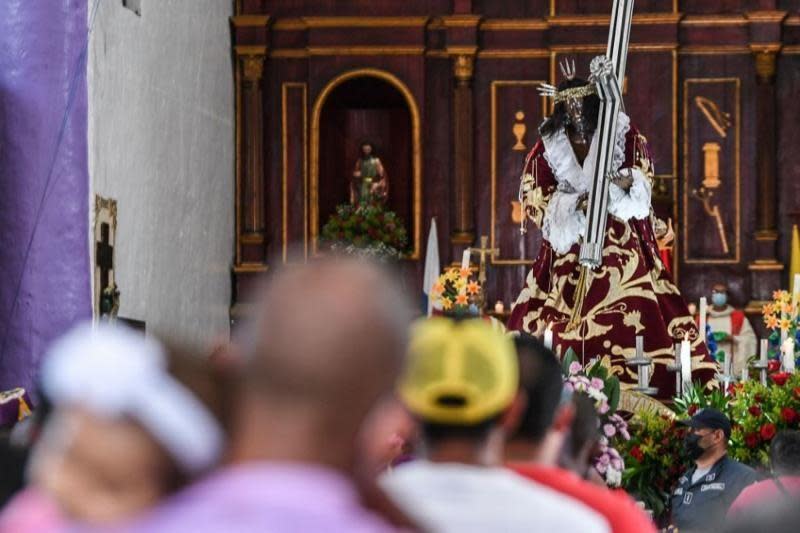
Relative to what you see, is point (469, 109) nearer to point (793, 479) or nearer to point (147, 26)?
point (147, 26)

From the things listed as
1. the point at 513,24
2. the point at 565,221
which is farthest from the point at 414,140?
the point at 565,221

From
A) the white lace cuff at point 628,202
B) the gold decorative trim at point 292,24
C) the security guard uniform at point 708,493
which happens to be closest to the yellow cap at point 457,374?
the security guard uniform at point 708,493

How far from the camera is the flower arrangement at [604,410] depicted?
19.3ft

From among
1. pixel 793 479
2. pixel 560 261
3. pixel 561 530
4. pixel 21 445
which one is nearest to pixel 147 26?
pixel 560 261

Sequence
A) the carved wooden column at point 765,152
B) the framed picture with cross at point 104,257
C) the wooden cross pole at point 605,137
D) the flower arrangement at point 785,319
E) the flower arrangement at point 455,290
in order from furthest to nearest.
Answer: the carved wooden column at point 765,152 → the framed picture with cross at point 104,257 → the flower arrangement at point 455,290 → the flower arrangement at point 785,319 → the wooden cross pole at point 605,137

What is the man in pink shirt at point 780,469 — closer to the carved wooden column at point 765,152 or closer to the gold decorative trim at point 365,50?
the carved wooden column at point 765,152

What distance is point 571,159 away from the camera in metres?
10.1

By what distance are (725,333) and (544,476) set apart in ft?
43.5

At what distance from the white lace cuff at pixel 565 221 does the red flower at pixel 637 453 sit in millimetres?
2736

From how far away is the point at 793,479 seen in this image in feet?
18.1

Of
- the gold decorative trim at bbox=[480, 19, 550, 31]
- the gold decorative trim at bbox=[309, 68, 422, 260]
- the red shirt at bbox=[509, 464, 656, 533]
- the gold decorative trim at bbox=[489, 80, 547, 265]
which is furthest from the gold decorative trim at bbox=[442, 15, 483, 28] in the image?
the red shirt at bbox=[509, 464, 656, 533]

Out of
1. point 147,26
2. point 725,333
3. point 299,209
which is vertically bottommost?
point 725,333

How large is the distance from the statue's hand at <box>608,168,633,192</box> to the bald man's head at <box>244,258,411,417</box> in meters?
7.74

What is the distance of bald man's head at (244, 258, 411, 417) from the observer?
2.08 m
